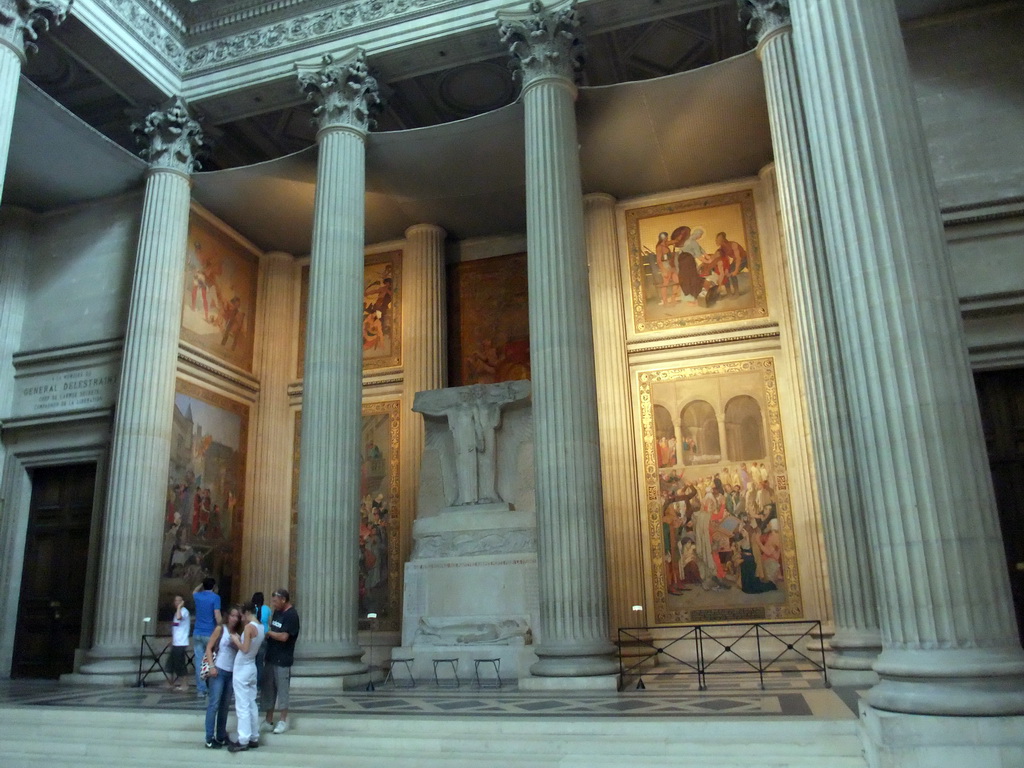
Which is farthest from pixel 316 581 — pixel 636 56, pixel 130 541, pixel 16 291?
pixel 636 56

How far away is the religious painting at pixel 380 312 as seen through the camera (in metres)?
16.0

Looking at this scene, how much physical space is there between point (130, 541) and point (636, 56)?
10206mm

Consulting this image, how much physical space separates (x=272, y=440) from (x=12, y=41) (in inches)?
311

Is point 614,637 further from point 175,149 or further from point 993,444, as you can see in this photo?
point 175,149

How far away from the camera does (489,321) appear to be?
52.6 ft

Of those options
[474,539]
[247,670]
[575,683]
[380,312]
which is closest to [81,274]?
[380,312]

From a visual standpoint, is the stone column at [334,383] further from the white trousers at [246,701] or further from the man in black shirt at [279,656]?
the white trousers at [246,701]

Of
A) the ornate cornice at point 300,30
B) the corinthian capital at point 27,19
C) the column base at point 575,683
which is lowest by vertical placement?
the column base at point 575,683

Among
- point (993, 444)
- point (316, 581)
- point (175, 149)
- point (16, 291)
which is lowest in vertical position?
Result: point (316, 581)

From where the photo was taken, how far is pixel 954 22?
1107 cm

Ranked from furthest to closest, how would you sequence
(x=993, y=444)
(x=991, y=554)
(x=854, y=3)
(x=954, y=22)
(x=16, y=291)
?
(x=16, y=291), (x=954, y=22), (x=993, y=444), (x=854, y=3), (x=991, y=554)

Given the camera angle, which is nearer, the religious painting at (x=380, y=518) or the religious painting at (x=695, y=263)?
the religious painting at (x=695, y=263)

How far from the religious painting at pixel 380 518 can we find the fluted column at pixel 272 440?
0.26 meters

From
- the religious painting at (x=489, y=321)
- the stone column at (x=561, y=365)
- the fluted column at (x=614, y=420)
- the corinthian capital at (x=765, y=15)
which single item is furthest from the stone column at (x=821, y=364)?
the religious painting at (x=489, y=321)
